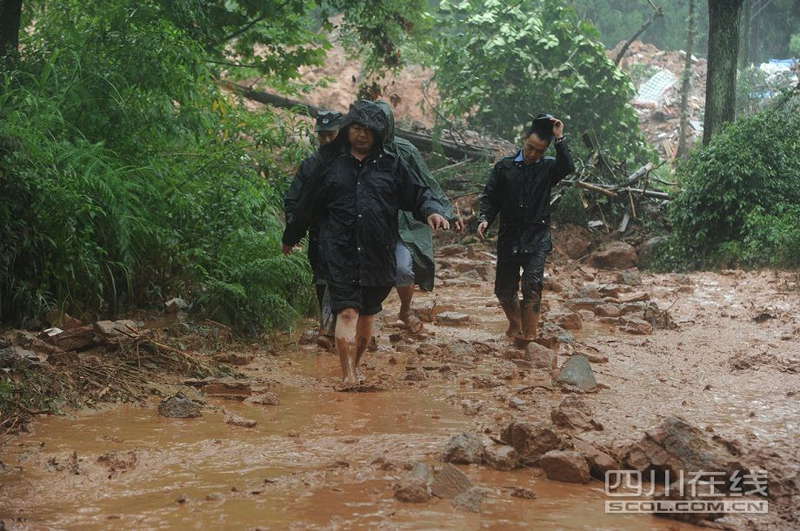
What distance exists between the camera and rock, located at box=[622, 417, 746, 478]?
3.46 meters

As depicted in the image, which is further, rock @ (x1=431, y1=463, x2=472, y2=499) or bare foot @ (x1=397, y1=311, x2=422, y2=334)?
bare foot @ (x1=397, y1=311, x2=422, y2=334)

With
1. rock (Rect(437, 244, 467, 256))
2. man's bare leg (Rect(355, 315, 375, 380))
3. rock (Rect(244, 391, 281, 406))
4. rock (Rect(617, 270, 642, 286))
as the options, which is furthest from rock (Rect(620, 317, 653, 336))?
rock (Rect(437, 244, 467, 256))

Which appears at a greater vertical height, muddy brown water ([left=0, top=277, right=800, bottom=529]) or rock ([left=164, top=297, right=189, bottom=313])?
rock ([left=164, top=297, right=189, bottom=313])

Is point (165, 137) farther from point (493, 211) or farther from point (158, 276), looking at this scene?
point (493, 211)

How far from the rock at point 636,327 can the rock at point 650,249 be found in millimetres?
5247

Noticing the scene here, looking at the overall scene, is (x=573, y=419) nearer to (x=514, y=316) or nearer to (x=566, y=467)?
(x=566, y=467)

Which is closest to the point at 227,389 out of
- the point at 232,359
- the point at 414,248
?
the point at 232,359

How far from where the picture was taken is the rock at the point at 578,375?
5.53m

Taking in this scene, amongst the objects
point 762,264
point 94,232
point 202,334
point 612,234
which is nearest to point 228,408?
point 202,334

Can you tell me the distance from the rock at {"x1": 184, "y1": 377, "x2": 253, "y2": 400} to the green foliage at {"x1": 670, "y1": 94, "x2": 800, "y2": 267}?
28.3 ft

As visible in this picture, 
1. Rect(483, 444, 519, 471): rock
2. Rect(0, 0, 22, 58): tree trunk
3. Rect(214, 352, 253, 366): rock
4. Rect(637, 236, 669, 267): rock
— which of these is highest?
Rect(0, 0, 22, 58): tree trunk

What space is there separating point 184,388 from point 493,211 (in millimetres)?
3060

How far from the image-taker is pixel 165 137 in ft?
23.6

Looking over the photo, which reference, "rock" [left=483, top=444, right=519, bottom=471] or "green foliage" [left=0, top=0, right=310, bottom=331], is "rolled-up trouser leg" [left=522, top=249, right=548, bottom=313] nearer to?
"green foliage" [left=0, top=0, right=310, bottom=331]
